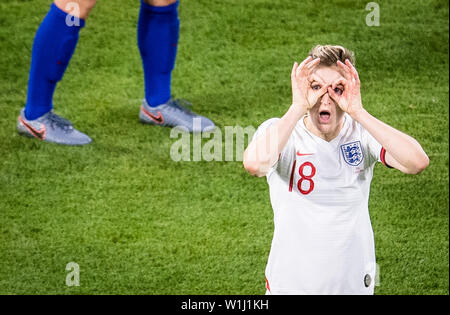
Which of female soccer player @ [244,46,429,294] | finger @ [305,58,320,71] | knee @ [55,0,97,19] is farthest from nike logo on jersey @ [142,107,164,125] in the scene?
finger @ [305,58,320,71]

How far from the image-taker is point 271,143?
5.80ft

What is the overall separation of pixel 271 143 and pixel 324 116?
0.14 meters

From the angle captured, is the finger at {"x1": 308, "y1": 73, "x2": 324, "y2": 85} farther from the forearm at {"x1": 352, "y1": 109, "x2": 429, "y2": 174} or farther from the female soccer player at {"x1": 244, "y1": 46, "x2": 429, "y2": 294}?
the forearm at {"x1": 352, "y1": 109, "x2": 429, "y2": 174}

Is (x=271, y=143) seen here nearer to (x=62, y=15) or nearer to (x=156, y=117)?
(x=62, y=15)

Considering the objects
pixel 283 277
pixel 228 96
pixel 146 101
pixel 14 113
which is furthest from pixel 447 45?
pixel 283 277

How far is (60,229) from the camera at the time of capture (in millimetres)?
3057

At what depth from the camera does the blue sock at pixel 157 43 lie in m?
3.53

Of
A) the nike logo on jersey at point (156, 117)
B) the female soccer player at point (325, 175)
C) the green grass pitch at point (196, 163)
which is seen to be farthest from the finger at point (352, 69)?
the nike logo on jersey at point (156, 117)

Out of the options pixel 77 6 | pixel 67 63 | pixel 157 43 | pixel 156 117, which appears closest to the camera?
pixel 77 6

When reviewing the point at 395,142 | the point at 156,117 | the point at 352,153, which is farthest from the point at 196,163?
the point at 395,142

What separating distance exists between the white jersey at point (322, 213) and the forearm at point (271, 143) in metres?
0.06

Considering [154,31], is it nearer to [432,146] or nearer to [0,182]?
[0,182]

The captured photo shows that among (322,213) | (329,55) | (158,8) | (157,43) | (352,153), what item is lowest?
(322,213)

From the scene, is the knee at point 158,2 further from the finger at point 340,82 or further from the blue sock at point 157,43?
the finger at point 340,82
